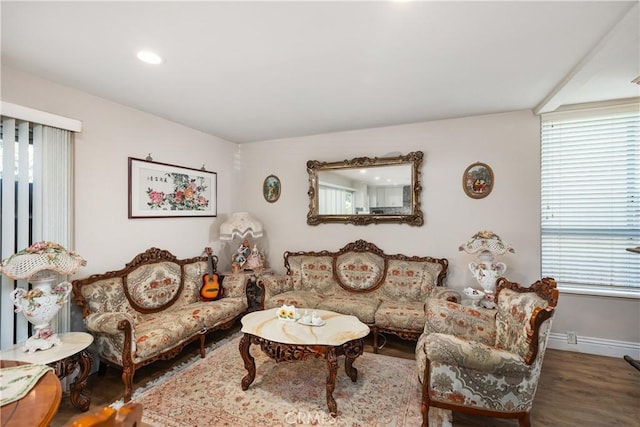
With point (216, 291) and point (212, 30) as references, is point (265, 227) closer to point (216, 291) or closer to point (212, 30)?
point (216, 291)

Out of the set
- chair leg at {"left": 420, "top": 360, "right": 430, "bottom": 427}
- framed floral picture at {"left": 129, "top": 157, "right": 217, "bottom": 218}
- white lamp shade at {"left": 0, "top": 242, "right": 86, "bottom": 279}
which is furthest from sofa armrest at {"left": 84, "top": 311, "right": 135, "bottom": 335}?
chair leg at {"left": 420, "top": 360, "right": 430, "bottom": 427}

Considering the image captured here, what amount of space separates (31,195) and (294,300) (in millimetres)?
2579

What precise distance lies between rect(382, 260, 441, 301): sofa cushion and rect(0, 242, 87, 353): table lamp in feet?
10.2

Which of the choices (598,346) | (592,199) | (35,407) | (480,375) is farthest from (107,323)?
(592,199)

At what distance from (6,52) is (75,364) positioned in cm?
226

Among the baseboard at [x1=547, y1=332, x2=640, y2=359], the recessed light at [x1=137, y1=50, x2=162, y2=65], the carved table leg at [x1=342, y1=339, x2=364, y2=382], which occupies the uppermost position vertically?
the recessed light at [x1=137, y1=50, x2=162, y2=65]

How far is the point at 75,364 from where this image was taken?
2.10 meters

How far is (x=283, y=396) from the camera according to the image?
7.57 feet

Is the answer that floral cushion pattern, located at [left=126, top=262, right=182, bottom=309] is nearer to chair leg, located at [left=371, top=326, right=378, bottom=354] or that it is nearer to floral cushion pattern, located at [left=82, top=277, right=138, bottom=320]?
floral cushion pattern, located at [left=82, top=277, right=138, bottom=320]

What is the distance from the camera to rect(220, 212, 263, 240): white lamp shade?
403 centimetres

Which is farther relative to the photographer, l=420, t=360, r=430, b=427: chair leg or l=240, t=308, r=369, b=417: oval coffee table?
l=240, t=308, r=369, b=417: oval coffee table

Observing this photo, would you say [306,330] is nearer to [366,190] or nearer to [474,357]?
[474,357]

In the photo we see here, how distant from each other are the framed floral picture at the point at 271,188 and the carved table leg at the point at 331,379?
109 inches

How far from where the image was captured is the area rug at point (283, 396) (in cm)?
205
